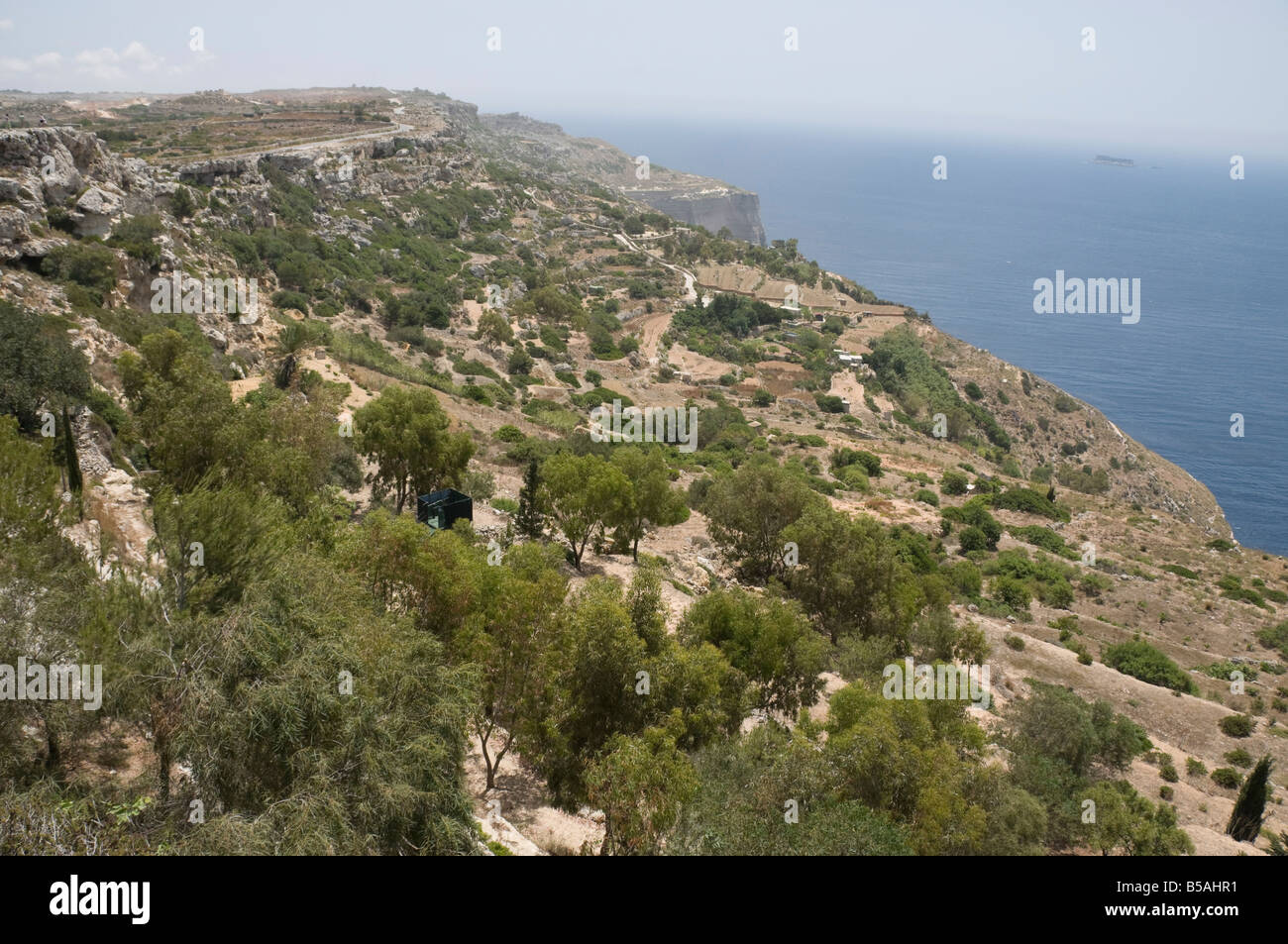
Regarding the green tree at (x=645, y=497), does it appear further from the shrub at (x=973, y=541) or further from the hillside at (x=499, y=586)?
the shrub at (x=973, y=541)

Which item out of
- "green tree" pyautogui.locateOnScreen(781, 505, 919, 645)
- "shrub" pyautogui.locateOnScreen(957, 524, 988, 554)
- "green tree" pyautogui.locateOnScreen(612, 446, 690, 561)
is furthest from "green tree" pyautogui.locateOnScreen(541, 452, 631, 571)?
"shrub" pyautogui.locateOnScreen(957, 524, 988, 554)

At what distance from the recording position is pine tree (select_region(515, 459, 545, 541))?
25.6 m

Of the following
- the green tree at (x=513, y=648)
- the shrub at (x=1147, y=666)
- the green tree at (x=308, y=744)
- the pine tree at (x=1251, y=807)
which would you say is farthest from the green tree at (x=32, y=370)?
the shrub at (x=1147, y=666)

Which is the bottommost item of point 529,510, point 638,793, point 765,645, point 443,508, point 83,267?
point 765,645

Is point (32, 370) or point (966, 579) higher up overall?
point (32, 370)

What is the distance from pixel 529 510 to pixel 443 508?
322cm

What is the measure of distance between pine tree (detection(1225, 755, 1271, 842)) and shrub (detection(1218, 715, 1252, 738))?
7.05 metres

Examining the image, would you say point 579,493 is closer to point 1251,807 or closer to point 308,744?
point 308,744

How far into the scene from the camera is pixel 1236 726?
1026 inches

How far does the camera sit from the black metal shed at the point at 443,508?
2333 centimetres

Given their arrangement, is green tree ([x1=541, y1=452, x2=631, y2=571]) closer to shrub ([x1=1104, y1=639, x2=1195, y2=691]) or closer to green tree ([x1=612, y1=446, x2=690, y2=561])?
green tree ([x1=612, y1=446, x2=690, y2=561])

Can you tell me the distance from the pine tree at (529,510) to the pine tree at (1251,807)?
20.7 meters

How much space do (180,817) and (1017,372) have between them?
95659 mm

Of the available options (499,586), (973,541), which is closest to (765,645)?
(499,586)
